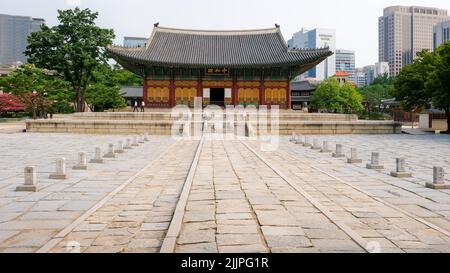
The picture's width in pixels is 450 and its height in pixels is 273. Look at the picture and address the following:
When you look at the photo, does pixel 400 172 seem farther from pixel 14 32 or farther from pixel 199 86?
pixel 14 32

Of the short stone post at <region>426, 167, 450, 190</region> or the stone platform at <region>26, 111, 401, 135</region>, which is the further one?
the stone platform at <region>26, 111, 401, 135</region>

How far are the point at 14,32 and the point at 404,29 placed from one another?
421ft

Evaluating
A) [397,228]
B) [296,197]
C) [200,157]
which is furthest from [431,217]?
[200,157]

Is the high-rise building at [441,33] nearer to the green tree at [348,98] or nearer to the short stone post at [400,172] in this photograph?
the green tree at [348,98]

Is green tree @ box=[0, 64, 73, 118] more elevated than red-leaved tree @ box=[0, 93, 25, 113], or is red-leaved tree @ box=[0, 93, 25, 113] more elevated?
green tree @ box=[0, 64, 73, 118]

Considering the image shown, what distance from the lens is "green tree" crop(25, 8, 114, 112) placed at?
3547 centimetres

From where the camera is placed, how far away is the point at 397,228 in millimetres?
5062

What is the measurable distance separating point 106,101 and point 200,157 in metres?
34.1

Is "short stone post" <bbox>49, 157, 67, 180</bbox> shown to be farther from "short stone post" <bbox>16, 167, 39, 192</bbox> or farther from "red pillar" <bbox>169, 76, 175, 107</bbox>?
"red pillar" <bbox>169, 76, 175, 107</bbox>

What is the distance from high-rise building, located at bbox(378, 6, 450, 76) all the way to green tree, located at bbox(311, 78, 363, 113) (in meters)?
97.1

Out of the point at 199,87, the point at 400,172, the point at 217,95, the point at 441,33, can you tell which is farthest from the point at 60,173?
the point at 441,33

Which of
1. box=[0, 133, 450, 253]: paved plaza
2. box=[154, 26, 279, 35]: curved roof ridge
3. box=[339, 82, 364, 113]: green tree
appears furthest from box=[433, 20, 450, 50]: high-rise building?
box=[0, 133, 450, 253]: paved plaza

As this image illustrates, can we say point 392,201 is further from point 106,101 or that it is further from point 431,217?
point 106,101

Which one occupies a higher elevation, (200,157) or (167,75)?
(167,75)
